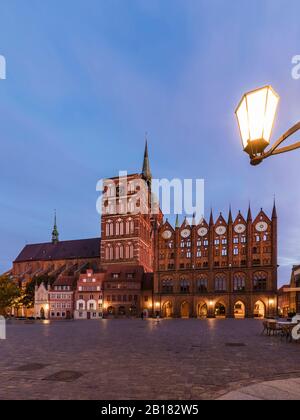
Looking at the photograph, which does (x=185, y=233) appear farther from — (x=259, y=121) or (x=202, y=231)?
(x=259, y=121)

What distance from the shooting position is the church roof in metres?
96.2

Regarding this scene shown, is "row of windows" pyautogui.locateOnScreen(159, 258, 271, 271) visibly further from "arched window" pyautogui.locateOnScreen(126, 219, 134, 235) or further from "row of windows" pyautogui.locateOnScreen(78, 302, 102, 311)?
"row of windows" pyautogui.locateOnScreen(78, 302, 102, 311)

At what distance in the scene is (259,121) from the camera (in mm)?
4027

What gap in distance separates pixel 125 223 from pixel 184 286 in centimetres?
2216

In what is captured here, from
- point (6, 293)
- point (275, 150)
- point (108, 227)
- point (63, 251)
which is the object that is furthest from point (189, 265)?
point (275, 150)

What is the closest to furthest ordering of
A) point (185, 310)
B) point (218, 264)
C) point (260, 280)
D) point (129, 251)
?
1. point (260, 280)
2. point (218, 264)
3. point (185, 310)
4. point (129, 251)

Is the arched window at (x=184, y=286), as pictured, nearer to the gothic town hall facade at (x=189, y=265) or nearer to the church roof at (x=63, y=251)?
the gothic town hall facade at (x=189, y=265)

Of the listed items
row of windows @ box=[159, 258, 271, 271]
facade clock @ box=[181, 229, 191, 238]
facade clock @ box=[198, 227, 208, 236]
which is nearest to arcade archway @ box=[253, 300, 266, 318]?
row of windows @ box=[159, 258, 271, 271]

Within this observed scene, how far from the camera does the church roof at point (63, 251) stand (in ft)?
316

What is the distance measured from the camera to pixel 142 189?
281 feet

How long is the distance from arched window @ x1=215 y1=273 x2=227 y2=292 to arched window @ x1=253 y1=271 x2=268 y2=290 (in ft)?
18.5

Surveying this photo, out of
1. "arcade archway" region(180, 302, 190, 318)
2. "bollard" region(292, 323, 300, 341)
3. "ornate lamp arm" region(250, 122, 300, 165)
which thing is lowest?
"arcade archway" region(180, 302, 190, 318)
